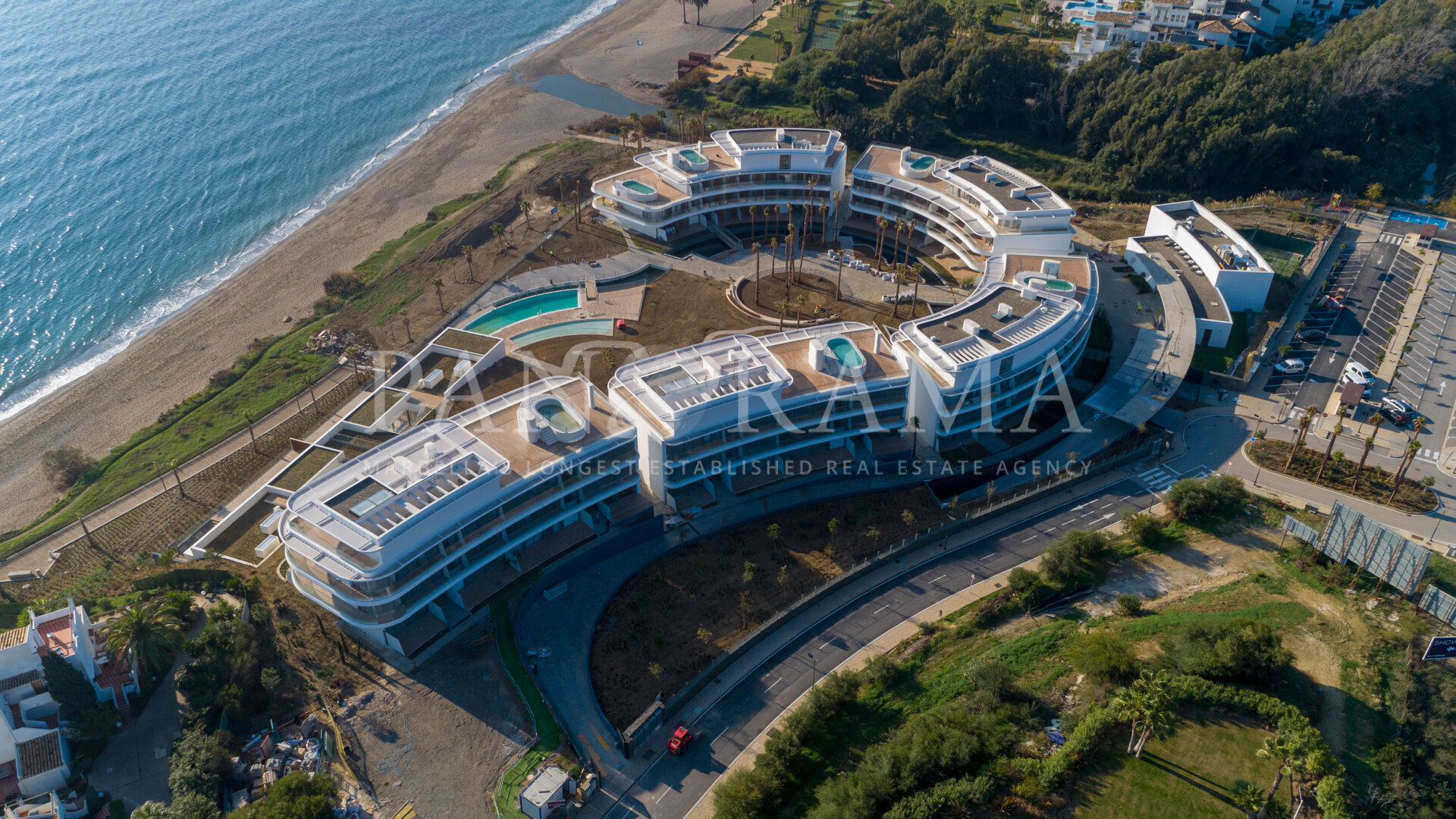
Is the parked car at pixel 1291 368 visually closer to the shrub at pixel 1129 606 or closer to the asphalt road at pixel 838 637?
the asphalt road at pixel 838 637

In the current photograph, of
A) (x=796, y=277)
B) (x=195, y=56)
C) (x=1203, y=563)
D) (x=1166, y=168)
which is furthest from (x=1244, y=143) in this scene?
(x=195, y=56)

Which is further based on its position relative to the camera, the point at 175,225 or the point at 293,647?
the point at 175,225

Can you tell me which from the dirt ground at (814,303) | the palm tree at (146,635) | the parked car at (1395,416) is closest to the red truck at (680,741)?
the palm tree at (146,635)

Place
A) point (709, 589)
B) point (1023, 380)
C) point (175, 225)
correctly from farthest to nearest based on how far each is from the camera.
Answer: point (175, 225) < point (1023, 380) < point (709, 589)

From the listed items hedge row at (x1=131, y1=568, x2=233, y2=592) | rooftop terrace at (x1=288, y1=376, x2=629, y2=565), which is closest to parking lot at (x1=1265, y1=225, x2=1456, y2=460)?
rooftop terrace at (x1=288, y1=376, x2=629, y2=565)

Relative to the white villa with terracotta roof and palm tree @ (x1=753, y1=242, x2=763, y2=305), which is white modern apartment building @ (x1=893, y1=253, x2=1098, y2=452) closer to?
palm tree @ (x1=753, y1=242, x2=763, y2=305)

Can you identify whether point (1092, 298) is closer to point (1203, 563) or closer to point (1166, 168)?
point (1203, 563)

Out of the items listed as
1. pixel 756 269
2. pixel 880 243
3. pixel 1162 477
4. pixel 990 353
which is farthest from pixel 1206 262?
pixel 756 269
